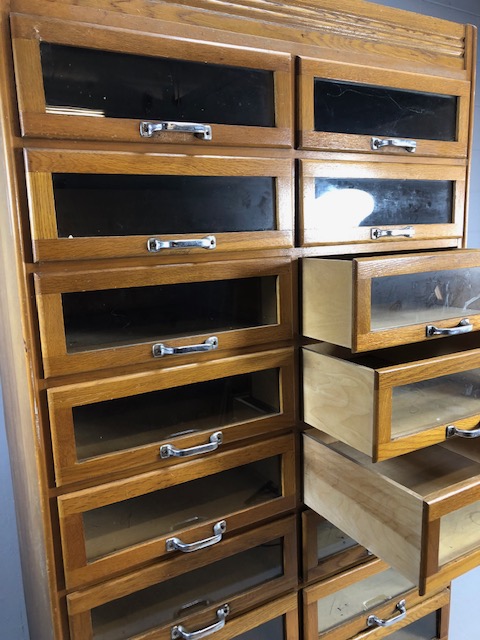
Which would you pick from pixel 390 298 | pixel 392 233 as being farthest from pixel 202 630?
pixel 392 233

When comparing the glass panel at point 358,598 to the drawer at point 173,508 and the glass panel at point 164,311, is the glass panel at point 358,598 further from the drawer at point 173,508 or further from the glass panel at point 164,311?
the glass panel at point 164,311

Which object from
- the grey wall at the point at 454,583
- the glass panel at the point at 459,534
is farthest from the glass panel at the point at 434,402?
the grey wall at the point at 454,583

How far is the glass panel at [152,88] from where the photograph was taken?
86 centimetres

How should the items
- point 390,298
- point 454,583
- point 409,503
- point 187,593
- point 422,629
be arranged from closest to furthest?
1. point 409,503
2. point 390,298
3. point 187,593
4. point 422,629
5. point 454,583

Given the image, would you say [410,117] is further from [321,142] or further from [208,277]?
[208,277]

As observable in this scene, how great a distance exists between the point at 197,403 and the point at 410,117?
0.83 metres

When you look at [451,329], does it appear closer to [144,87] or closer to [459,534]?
[459,534]

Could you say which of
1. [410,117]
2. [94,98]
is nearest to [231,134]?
[94,98]

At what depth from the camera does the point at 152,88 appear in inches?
36.8

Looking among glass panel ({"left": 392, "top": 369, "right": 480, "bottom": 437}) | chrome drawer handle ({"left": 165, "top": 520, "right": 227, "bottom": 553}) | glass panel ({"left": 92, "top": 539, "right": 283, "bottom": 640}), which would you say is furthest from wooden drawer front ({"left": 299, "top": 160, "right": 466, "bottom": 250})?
glass panel ({"left": 92, "top": 539, "right": 283, "bottom": 640})

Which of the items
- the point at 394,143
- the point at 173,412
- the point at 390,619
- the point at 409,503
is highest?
the point at 394,143

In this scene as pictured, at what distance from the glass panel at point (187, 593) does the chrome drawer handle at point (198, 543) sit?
14 cm

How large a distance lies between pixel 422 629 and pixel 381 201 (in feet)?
4.01

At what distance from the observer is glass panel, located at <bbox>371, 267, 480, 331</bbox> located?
1.01 meters
